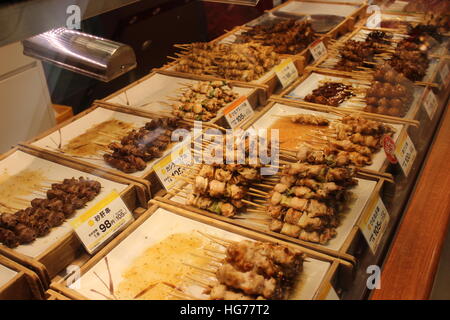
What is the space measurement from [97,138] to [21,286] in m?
1.76

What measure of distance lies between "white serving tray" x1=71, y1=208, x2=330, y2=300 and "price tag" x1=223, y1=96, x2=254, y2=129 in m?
1.29

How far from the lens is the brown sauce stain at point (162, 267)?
8.30 feet

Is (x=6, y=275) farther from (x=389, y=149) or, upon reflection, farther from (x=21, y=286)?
(x=389, y=149)

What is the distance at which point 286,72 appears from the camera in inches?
192

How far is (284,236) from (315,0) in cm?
528

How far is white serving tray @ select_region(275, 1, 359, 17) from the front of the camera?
6.63 metres

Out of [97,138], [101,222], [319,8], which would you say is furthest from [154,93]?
[319,8]

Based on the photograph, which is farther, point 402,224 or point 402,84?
point 402,84

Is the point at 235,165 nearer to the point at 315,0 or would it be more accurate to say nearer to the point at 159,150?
the point at 159,150

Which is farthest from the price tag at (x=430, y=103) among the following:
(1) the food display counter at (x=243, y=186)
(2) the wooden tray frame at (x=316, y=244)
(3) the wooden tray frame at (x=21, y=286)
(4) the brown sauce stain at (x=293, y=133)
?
(3) the wooden tray frame at (x=21, y=286)

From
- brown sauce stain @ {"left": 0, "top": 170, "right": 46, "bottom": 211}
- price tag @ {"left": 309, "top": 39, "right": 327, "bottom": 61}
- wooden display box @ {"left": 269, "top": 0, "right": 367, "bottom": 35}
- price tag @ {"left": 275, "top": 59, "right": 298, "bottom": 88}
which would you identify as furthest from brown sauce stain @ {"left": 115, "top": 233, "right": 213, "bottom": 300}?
wooden display box @ {"left": 269, "top": 0, "right": 367, "bottom": 35}

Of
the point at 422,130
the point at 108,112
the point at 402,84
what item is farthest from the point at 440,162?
the point at 108,112

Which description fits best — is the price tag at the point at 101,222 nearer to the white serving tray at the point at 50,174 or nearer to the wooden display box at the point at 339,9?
the white serving tray at the point at 50,174

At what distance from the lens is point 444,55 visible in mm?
5109
